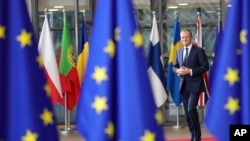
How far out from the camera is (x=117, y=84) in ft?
8.76

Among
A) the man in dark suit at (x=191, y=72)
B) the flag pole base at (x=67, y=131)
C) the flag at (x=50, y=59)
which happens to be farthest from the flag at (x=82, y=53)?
the man in dark suit at (x=191, y=72)

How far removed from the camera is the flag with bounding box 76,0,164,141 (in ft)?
8.57

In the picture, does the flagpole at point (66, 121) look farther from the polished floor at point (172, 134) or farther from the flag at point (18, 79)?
the flag at point (18, 79)

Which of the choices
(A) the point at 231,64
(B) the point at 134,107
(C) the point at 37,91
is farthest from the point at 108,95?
(A) the point at 231,64

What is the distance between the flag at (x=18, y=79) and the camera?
252cm

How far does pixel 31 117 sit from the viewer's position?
253 cm

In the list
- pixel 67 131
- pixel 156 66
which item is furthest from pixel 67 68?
pixel 156 66

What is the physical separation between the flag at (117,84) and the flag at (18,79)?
0.87 feet

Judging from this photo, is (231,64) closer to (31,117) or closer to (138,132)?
(138,132)

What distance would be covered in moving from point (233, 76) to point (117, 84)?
642 millimetres

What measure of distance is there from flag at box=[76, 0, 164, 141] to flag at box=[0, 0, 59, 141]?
27 cm

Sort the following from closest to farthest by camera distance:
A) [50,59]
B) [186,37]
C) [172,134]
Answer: [186,37]
[50,59]
[172,134]

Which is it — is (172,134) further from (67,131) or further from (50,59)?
(50,59)

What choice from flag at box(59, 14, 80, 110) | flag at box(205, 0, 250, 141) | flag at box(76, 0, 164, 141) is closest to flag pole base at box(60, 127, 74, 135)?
flag at box(59, 14, 80, 110)
